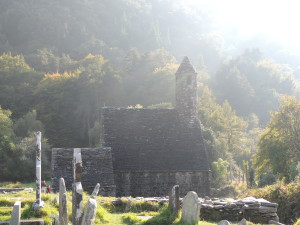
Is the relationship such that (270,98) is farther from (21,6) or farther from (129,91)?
(21,6)

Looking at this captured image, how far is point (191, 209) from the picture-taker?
11.4 meters

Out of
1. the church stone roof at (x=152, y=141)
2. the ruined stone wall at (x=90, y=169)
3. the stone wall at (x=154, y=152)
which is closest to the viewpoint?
the ruined stone wall at (x=90, y=169)

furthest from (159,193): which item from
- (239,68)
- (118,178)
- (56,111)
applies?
(239,68)

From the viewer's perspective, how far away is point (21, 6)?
98312mm

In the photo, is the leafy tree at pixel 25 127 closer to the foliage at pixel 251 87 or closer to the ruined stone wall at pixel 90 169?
the ruined stone wall at pixel 90 169

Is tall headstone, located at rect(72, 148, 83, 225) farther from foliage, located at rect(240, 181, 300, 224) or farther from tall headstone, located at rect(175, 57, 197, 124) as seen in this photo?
tall headstone, located at rect(175, 57, 197, 124)

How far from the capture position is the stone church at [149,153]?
25312 mm

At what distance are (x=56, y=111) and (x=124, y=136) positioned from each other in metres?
38.1

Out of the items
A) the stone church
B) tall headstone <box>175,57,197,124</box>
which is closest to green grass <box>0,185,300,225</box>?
the stone church

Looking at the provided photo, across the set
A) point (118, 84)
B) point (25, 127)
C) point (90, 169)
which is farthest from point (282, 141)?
point (118, 84)

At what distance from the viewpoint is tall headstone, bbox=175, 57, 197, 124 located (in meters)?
30.8

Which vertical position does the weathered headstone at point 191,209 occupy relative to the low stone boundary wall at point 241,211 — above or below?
above

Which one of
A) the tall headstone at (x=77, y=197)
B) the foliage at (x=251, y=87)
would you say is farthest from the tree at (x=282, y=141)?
the foliage at (x=251, y=87)

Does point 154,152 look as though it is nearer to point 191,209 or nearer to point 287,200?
point 287,200
